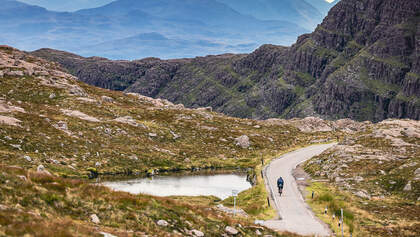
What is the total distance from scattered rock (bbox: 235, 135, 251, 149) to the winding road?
23357 mm

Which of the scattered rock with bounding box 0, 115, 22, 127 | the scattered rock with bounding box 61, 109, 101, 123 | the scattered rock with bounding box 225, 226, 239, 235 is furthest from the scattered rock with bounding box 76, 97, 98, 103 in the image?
the scattered rock with bounding box 225, 226, 239, 235

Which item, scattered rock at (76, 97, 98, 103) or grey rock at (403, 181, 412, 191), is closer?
grey rock at (403, 181, 412, 191)

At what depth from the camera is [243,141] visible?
95.1 meters

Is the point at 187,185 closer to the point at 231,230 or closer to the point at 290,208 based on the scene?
the point at 290,208

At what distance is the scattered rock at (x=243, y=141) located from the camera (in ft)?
308

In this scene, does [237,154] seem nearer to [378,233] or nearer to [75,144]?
[75,144]

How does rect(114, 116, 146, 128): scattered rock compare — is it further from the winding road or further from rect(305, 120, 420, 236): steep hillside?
rect(305, 120, 420, 236): steep hillside

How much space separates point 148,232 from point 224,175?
166 ft

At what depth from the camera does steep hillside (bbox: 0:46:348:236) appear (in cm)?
2259

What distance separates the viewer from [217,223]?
1131 inches

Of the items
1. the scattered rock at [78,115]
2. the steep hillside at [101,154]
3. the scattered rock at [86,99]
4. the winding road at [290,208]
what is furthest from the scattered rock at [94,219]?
the scattered rock at [86,99]

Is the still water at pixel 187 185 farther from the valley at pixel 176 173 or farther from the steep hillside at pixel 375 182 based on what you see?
the steep hillside at pixel 375 182

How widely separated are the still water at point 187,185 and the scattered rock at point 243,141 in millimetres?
21544

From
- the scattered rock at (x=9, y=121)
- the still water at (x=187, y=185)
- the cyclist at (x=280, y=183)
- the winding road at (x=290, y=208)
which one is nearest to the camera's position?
the winding road at (x=290, y=208)
